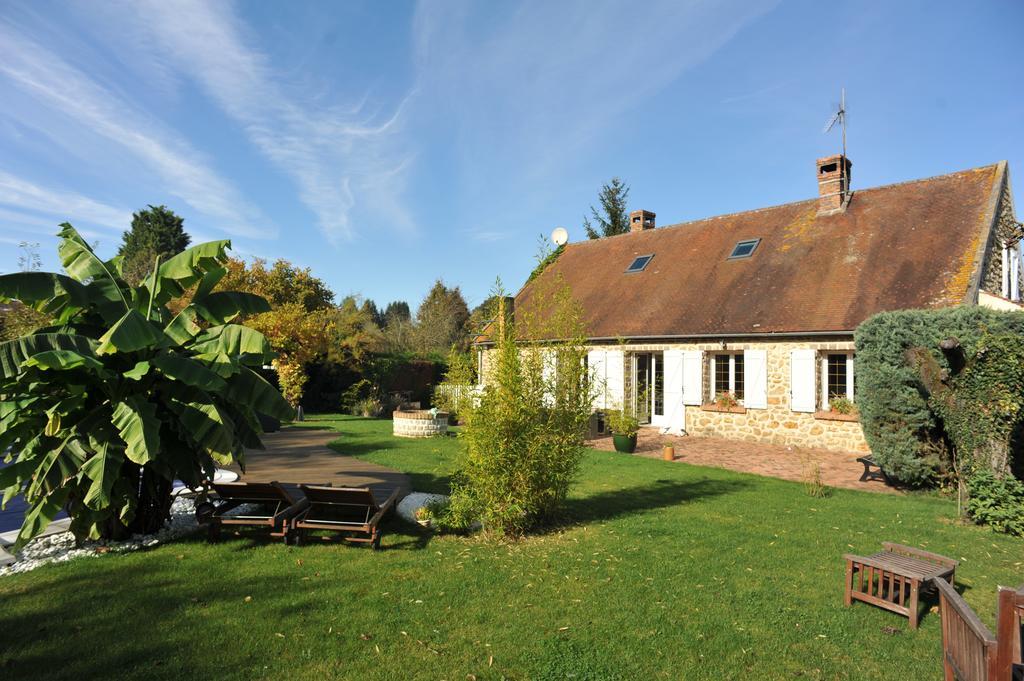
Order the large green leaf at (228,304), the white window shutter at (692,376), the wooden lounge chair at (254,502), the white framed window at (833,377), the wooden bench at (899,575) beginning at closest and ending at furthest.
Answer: the wooden bench at (899,575)
the wooden lounge chair at (254,502)
the large green leaf at (228,304)
the white framed window at (833,377)
the white window shutter at (692,376)

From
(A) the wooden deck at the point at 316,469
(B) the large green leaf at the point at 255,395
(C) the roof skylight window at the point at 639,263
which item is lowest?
(A) the wooden deck at the point at 316,469

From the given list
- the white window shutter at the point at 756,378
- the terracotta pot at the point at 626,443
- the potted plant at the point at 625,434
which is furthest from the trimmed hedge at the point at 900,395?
the terracotta pot at the point at 626,443

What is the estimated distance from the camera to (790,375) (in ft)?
44.6

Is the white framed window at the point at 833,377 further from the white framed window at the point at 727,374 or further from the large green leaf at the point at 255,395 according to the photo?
the large green leaf at the point at 255,395

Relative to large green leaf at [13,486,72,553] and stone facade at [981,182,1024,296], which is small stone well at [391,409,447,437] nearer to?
large green leaf at [13,486,72,553]

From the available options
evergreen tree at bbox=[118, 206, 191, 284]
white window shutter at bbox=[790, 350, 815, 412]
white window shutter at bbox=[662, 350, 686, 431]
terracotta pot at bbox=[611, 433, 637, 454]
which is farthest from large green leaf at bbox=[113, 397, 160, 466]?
evergreen tree at bbox=[118, 206, 191, 284]

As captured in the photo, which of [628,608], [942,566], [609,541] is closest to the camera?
[628,608]

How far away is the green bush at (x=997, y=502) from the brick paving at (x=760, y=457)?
191cm

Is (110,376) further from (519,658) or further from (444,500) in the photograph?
(519,658)

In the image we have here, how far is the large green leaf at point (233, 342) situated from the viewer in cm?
649

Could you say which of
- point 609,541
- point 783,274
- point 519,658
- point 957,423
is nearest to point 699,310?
point 783,274

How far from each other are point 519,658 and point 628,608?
1.27m

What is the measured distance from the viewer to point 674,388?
50.6 feet

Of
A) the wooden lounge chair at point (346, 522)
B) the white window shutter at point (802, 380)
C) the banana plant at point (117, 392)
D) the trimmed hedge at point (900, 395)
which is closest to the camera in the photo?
the banana plant at point (117, 392)
